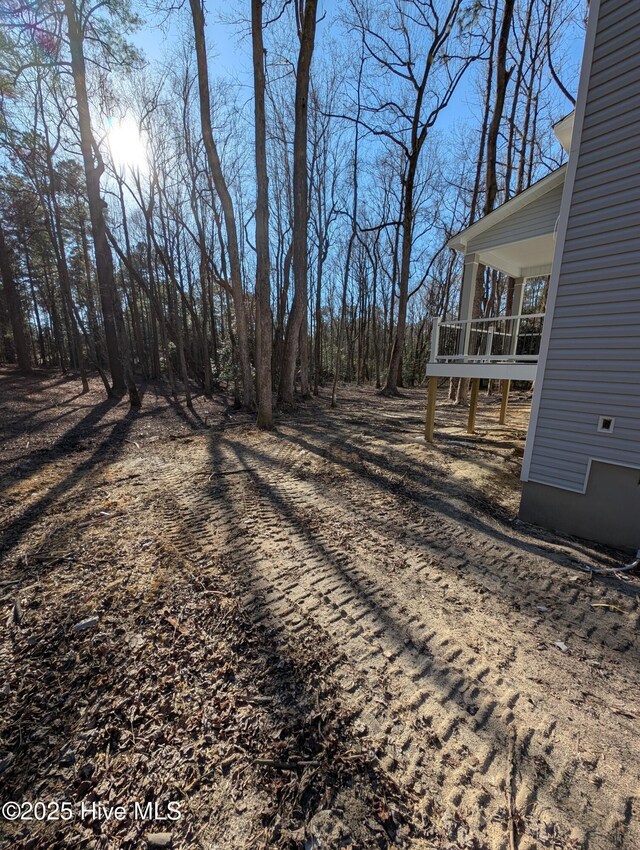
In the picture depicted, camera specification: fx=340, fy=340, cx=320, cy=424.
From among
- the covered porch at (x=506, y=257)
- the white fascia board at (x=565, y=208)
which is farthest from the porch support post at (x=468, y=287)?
the white fascia board at (x=565, y=208)

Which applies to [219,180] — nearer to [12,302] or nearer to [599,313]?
[599,313]

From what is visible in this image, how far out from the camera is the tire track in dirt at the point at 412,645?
140 centimetres

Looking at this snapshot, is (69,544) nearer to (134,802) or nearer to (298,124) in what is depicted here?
(134,802)

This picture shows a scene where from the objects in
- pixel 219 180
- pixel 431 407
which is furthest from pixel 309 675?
pixel 219 180

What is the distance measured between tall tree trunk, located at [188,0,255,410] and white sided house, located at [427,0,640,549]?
7.07 meters

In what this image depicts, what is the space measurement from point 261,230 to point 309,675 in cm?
753

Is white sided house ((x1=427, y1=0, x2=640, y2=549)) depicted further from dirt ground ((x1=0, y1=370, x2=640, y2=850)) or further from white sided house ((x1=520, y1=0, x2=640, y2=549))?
dirt ground ((x1=0, y1=370, x2=640, y2=850))

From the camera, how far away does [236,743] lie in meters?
1.56

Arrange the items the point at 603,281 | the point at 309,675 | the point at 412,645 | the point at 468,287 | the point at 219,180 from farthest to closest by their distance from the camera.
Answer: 1. the point at 219,180
2. the point at 468,287
3. the point at 603,281
4. the point at 412,645
5. the point at 309,675

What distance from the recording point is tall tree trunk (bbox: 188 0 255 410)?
725 cm

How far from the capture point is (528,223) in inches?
225

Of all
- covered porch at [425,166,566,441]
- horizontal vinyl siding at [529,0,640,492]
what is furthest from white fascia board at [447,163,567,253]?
horizontal vinyl siding at [529,0,640,492]

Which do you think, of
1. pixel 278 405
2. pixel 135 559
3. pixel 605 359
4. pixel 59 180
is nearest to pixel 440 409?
pixel 278 405

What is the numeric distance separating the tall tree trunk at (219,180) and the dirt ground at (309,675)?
20.4ft
